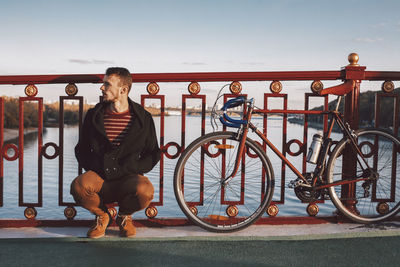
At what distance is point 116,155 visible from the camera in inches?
99.8

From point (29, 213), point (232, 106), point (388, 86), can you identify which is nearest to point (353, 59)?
point (388, 86)

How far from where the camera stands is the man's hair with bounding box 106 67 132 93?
2590 mm

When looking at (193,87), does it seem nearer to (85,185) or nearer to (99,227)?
(85,185)

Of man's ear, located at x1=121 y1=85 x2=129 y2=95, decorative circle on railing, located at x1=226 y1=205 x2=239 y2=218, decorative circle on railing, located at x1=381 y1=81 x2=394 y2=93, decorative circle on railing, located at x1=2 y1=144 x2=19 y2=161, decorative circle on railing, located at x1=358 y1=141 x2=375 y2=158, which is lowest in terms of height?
decorative circle on railing, located at x1=226 y1=205 x2=239 y2=218

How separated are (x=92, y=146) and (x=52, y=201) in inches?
514

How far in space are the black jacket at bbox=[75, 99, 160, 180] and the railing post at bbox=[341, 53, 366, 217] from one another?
1441mm

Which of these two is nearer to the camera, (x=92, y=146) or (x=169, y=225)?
(x=92, y=146)

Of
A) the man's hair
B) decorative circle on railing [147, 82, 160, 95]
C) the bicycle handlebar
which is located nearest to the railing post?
the bicycle handlebar

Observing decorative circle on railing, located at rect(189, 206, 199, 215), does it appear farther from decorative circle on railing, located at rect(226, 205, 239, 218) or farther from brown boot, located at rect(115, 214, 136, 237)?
brown boot, located at rect(115, 214, 136, 237)

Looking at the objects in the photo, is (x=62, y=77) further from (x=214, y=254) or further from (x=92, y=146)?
(x=214, y=254)

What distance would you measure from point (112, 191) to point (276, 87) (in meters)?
1.40

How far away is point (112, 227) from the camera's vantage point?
286cm

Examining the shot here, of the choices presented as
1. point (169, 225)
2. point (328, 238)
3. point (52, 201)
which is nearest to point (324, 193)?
point (328, 238)

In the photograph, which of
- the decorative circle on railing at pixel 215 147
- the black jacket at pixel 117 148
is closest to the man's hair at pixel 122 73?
the black jacket at pixel 117 148
